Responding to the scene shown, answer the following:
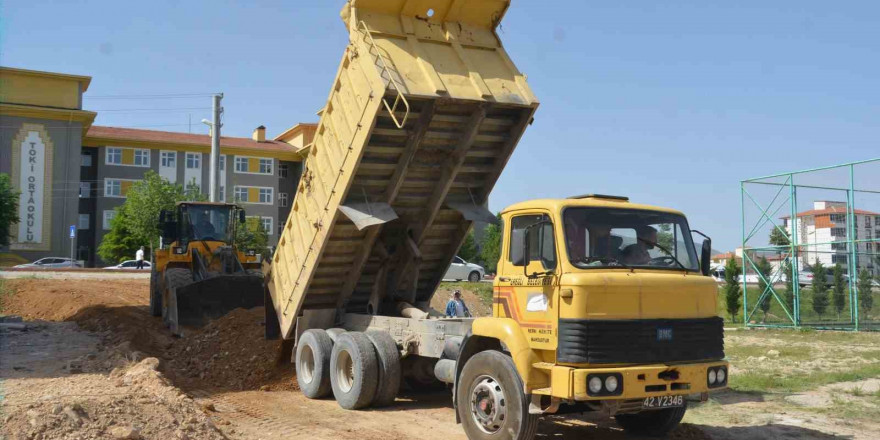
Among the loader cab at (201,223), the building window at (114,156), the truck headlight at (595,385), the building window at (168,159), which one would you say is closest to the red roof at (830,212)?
the loader cab at (201,223)

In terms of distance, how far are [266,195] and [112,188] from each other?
12.2 m

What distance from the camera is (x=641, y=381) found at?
22.1 feet

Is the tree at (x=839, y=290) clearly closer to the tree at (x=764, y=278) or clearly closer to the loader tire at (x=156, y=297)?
the tree at (x=764, y=278)

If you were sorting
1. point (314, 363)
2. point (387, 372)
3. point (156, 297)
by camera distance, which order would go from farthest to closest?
1. point (156, 297)
2. point (314, 363)
3. point (387, 372)

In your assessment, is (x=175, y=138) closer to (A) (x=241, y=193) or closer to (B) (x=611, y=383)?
(A) (x=241, y=193)

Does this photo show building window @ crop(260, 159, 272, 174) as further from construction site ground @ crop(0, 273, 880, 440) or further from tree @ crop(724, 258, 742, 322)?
construction site ground @ crop(0, 273, 880, 440)

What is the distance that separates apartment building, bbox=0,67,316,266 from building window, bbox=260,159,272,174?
9 centimetres

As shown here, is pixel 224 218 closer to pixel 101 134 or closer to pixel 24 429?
pixel 24 429

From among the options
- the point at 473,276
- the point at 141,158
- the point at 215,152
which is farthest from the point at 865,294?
the point at 141,158

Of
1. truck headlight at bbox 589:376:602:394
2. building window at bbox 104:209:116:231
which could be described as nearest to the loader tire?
truck headlight at bbox 589:376:602:394

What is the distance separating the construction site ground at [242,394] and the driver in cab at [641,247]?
2.18 m

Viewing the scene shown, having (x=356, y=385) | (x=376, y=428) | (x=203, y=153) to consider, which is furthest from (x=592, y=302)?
(x=203, y=153)

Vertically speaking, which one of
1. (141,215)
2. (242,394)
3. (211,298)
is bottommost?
(242,394)

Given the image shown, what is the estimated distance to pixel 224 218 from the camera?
1728 cm
